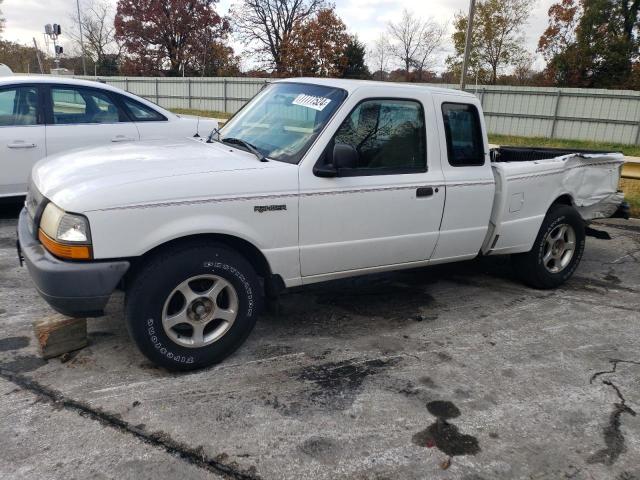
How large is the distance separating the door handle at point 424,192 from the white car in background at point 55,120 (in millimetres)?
3121

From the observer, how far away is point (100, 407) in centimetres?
298

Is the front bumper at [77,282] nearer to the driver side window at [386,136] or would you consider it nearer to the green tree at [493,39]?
the driver side window at [386,136]

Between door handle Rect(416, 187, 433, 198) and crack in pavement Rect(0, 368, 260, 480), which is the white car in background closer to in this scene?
door handle Rect(416, 187, 433, 198)

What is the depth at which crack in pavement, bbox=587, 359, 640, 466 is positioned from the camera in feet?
9.12

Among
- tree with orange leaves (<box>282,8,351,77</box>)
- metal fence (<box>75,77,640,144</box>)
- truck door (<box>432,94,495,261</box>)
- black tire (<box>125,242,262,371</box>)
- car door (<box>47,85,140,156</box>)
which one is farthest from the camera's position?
tree with orange leaves (<box>282,8,351,77</box>)

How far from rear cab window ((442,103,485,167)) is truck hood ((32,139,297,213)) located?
57.7 inches

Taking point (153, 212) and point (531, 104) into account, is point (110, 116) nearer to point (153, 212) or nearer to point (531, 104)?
point (153, 212)

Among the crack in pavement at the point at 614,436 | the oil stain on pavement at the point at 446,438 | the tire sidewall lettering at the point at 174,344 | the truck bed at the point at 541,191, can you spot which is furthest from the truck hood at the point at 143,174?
the crack in pavement at the point at 614,436

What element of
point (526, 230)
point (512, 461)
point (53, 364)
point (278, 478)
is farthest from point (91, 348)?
point (526, 230)

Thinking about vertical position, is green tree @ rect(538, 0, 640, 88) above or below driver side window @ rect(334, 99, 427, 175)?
above

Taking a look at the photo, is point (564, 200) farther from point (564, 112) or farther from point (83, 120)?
point (564, 112)

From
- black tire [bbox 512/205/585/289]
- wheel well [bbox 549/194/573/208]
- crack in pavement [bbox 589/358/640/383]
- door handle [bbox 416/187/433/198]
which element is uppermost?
door handle [bbox 416/187/433/198]

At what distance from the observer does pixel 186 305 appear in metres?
Result: 3.27

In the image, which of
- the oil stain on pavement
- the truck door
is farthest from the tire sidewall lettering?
the truck door
